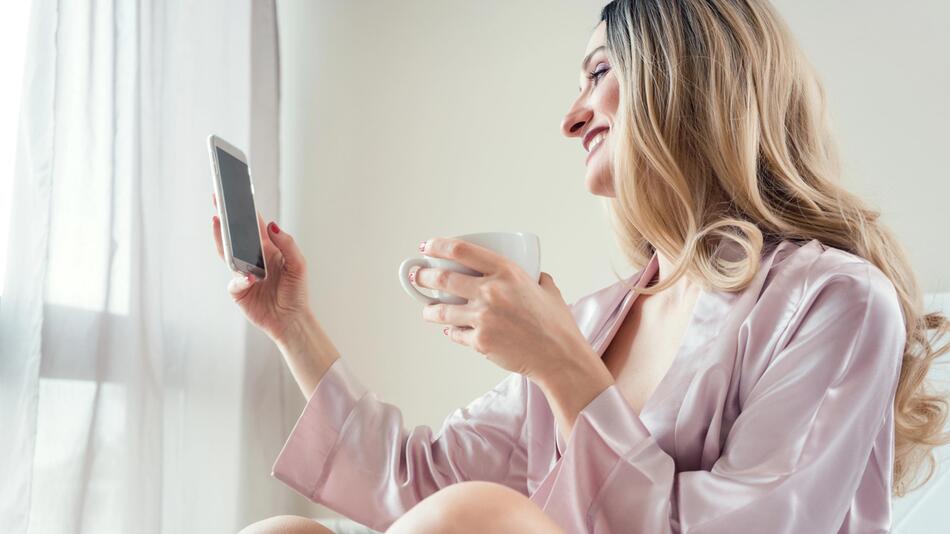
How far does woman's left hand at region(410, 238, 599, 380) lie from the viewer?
2.72ft

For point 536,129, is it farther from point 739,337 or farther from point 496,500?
point 496,500

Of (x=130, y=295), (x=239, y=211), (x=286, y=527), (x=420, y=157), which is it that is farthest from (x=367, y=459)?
(x=420, y=157)

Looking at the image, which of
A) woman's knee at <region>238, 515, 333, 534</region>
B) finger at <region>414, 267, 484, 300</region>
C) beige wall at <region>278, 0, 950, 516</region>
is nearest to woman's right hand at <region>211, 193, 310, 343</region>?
woman's knee at <region>238, 515, 333, 534</region>

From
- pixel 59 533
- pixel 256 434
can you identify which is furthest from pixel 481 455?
pixel 256 434

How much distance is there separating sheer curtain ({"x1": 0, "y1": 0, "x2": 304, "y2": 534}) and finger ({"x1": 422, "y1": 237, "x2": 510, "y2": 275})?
0.95m

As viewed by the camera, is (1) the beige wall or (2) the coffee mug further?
(1) the beige wall

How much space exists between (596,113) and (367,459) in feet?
1.95

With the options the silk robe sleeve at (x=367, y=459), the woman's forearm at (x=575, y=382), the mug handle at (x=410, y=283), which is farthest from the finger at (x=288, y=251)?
the woman's forearm at (x=575, y=382)

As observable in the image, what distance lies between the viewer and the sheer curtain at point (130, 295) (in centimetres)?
146

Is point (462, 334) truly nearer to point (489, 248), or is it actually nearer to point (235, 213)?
point (489, 248)

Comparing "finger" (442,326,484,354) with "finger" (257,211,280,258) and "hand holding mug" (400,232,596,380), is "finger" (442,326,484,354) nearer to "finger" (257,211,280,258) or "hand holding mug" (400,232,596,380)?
"hand holding mug" (400,232,596,380)

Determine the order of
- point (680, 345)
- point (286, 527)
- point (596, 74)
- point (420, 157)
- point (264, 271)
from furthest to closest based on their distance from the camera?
point (420, 157), point (596, 74), point (264, 271), point (680, 345), point (286, 527)

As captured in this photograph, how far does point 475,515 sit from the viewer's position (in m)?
0.68

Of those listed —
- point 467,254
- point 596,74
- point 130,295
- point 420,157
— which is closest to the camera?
point 467,254
